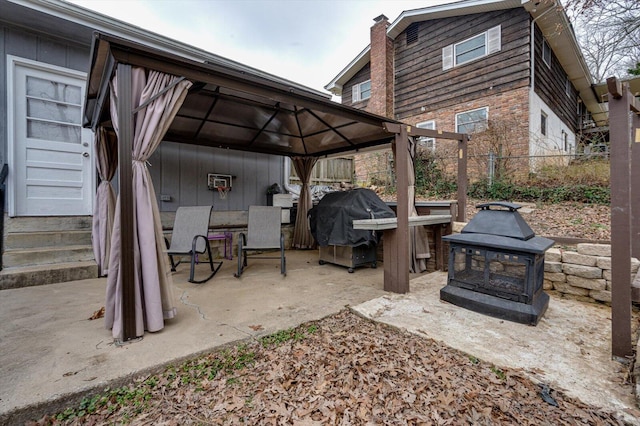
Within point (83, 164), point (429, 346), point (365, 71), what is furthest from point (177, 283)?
point (365, 71)

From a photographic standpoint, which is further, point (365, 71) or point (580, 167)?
point (365, 71)

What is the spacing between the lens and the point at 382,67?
10.0 meters

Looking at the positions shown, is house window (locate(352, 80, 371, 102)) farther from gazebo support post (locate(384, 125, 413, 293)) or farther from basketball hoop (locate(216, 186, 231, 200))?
gazebo support post (locate(384, 125, 413, 293))

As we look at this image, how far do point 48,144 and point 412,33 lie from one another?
10.3 m

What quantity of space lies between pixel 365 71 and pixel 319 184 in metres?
6.01

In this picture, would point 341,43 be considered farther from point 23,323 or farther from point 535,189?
point 23,323

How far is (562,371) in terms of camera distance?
183cm

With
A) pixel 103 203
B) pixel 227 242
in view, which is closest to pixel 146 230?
pixel 103 203

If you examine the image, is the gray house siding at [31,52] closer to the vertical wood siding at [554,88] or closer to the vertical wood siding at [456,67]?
the vertical wood siding at [456,67]

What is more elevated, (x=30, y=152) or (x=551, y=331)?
(x=30, y=152)

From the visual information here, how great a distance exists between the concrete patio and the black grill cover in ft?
2.26

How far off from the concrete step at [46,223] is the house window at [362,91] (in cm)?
A: 993

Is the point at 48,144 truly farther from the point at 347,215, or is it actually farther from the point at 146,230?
the point at 347,215

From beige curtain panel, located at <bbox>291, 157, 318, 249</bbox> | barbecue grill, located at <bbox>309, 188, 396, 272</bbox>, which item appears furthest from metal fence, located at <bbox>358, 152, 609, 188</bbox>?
barbecue grill, located at <bbox>309, 188, 396, 272</bbox>
